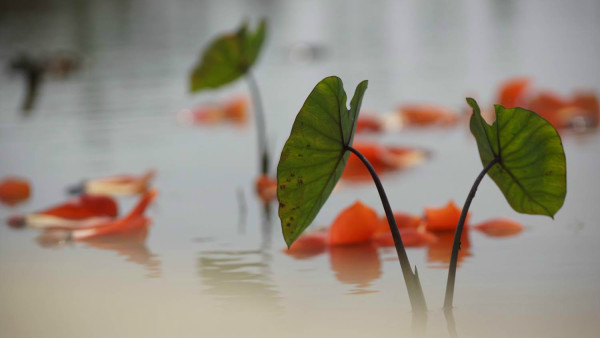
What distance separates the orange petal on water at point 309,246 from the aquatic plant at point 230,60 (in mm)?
509

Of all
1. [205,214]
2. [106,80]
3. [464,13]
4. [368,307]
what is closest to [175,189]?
[205,214]

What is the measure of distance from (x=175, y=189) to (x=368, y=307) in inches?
36.1

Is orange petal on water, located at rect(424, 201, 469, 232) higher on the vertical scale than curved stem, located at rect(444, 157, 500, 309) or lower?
lower

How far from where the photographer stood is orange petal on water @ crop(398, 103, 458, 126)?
2480 millimetres

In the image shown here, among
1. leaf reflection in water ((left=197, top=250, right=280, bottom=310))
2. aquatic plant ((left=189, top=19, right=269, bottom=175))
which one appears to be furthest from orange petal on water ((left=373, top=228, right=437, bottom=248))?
aquatic plant ((left=189, top=19, right=269, bottom=175))

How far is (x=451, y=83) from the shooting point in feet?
10.2

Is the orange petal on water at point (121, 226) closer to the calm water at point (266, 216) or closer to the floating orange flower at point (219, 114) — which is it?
the calm water at point (266, 216)

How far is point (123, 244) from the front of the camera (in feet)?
4.52

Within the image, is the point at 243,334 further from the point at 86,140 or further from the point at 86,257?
the point at 86,140

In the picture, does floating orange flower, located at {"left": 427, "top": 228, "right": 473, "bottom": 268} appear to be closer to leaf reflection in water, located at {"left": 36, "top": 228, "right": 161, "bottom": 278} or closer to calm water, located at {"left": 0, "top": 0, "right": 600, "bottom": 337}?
calm water, located at {"left": 0, "top": 0, "right": 600, "bottom": 337}

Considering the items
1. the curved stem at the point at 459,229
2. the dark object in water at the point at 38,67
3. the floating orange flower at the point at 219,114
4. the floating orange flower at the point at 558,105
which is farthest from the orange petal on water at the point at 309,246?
the dark object in water at the point at 38,67

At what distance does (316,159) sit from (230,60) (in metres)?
0.98

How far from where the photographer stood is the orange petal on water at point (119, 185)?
180 centimetres

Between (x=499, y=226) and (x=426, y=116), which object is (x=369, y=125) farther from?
(x=499, y=226)
